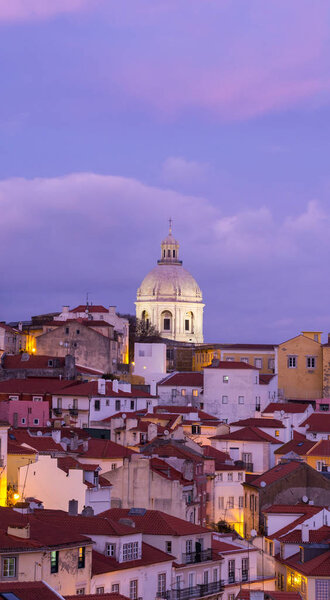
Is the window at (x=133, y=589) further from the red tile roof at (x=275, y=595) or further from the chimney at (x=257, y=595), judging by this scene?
the red tile roof at (x=275, y=595)

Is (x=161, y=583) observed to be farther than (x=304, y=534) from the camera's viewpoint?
No

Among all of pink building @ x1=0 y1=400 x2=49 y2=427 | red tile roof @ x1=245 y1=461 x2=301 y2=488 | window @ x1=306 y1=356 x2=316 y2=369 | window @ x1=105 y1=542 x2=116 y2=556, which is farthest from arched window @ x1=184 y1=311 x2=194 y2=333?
window @ x1=105 y1=542 x2=116 y2=556

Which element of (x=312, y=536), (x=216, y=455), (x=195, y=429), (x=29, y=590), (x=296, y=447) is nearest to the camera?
(x=29, y=590)

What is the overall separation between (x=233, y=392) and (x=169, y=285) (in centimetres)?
5594

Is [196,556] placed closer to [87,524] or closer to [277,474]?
[87,524]

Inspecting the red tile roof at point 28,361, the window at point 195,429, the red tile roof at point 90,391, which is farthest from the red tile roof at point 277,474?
the red tile roof at point 28,361

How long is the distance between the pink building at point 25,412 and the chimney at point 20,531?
42.5m

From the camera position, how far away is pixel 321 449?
78875mm

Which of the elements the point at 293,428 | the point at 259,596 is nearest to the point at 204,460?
the point at 293,428

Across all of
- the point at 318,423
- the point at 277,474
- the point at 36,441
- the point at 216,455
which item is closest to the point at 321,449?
the point at 216,455

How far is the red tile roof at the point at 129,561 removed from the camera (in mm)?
41625

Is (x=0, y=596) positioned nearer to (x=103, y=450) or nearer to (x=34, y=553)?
→ (x=34, y=553)

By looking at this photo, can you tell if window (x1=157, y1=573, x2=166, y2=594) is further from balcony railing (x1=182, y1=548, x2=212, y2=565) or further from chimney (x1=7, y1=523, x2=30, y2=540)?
chimney (x1=7, y1=523, x2=30, y2=540)

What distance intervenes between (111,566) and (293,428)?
4842 centimetres
